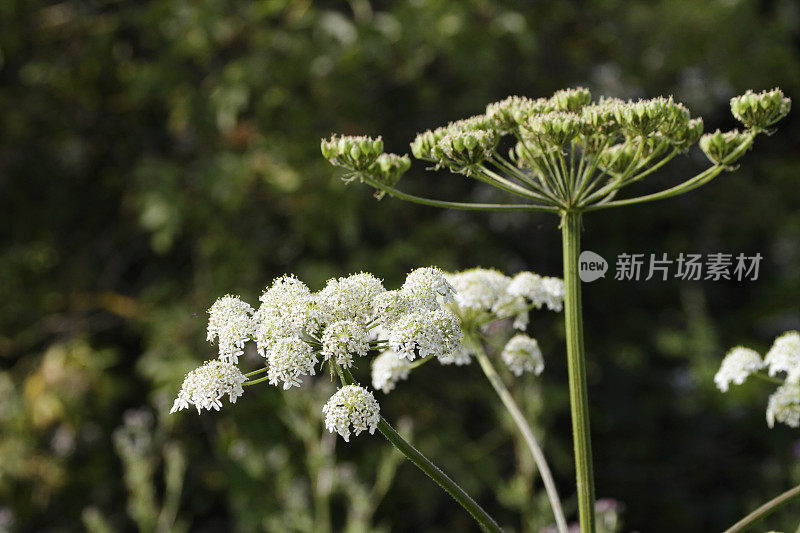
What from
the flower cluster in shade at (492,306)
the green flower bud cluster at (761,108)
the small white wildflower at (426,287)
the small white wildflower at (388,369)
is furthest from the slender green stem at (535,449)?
the green flower bud cluster at (761,108)

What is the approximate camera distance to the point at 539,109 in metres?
1.43

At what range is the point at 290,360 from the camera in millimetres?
1098

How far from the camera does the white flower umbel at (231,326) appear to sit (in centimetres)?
115

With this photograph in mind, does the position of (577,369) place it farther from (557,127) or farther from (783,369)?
(783,369)

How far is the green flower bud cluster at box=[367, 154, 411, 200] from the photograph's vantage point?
1.51 meters

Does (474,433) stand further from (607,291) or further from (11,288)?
(11,288)

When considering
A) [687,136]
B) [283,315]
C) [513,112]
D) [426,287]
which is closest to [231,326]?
[283,315]

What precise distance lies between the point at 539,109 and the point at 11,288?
472 centimetres

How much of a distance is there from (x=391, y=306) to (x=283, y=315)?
158mm

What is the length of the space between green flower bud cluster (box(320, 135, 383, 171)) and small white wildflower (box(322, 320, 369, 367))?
414 mm

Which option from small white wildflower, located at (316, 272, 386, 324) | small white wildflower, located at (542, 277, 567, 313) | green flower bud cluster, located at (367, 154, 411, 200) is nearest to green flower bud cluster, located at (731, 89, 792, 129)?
small white wildflower, located at (542, 277, 567, 313)

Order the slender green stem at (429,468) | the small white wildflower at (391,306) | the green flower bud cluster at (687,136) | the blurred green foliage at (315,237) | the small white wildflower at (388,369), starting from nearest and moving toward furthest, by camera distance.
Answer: the slender green stem at (429,468) < the small white wildflower at (391,306) < the green flower bud cluster at (687,136) < the small white wildflower at (388,369) < the blurred green foliage at (315,237)

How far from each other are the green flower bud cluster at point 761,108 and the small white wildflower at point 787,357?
16.7 inches

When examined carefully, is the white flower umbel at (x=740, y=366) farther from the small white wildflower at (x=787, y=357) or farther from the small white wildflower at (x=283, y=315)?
the small white wildflower at (x=283, y=315)
